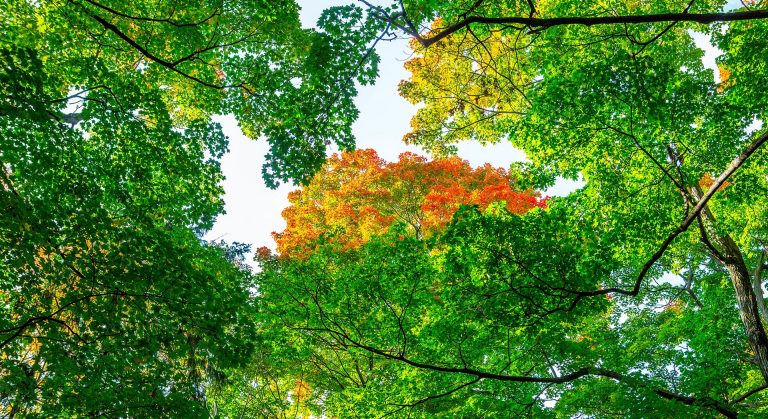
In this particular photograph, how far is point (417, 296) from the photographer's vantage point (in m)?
6.80

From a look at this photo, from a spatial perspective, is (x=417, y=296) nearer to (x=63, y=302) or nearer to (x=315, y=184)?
(x=63, y=302)

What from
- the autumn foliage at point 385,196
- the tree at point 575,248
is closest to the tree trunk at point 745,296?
the tree at point 575,248

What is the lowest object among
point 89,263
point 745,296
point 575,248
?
point 89,263

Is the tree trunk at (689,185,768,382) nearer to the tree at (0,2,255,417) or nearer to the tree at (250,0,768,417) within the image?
the tree at (250,0,768,417)

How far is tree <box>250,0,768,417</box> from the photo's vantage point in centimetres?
576

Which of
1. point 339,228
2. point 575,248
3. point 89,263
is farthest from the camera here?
point 339,228

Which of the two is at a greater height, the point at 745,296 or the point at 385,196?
the point at 385,196

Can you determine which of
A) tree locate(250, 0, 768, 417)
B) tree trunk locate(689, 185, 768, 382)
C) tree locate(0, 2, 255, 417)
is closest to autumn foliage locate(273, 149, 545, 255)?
tree locate(250, 0, 768, 417)

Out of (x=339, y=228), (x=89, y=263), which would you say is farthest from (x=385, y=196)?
(x=89, y=263)

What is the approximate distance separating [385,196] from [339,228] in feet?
28.4

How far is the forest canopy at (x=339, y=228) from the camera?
167 inches

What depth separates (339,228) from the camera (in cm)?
756

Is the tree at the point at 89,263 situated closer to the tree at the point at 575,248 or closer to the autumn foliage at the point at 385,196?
the tree at the point at 575,248

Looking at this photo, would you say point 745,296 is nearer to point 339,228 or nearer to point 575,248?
point 575,248
